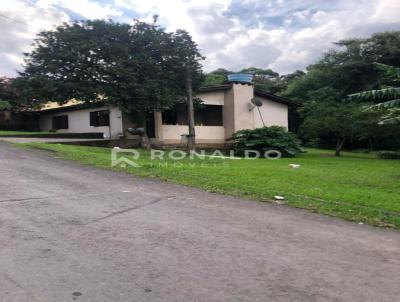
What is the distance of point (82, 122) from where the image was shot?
28453 millimetres

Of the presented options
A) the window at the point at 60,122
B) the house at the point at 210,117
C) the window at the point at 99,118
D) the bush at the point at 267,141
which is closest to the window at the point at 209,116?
the house at the point at 210,117

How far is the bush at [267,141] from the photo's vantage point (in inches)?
833

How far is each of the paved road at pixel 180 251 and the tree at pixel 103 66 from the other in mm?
10585

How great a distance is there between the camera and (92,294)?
3852mm

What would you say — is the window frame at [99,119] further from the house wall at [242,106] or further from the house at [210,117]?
the house wall at [242,106]

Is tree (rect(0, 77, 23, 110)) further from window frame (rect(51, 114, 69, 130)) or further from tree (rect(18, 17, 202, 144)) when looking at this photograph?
tree (rect(18, 17, 202, 144))

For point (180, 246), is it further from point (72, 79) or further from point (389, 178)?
point (72, 79)

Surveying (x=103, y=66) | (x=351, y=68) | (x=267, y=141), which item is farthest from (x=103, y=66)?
(x=351, y=68)

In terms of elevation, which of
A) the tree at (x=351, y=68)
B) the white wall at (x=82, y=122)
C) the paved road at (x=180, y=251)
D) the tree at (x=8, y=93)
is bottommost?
the paved road at (x=180, y=251)

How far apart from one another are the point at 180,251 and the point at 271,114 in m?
23.1

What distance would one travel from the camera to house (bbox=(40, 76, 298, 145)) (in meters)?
23.7

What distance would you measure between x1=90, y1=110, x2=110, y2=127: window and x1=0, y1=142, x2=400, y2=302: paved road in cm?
1784

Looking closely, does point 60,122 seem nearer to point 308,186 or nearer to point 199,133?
point 199,133

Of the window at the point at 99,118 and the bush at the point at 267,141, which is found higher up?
the window at the point at 99,118
